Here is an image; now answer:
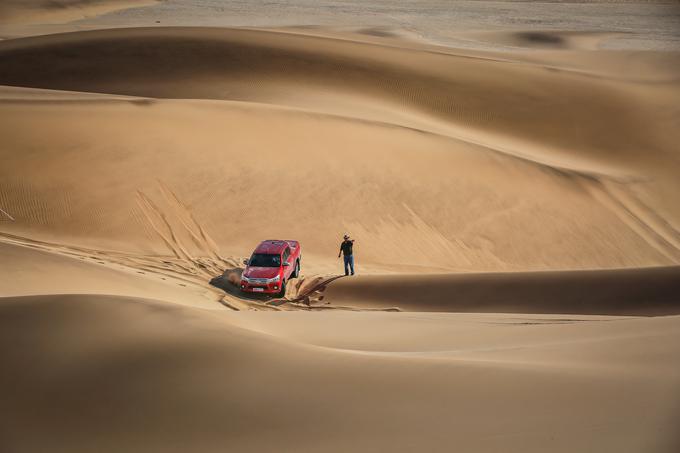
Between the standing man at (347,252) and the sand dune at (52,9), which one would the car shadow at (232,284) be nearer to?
the standing man at (347,252)

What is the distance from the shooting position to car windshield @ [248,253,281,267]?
1711cm

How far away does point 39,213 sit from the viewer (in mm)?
20641

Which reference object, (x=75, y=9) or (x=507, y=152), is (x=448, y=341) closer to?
(x=507, y=152)

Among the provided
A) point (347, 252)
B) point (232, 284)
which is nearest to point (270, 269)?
point (232, 284)

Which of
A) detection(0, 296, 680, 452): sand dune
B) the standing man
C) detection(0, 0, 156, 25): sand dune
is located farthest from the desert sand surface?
detection(0, 0, 156, 25): sand dune

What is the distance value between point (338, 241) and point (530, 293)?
6885mm

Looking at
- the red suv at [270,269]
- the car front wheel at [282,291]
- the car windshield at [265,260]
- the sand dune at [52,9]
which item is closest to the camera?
the red suv at [270,269]

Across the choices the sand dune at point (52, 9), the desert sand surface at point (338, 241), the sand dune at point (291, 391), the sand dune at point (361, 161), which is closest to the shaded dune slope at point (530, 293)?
the desert sand surface at point (338, 241)

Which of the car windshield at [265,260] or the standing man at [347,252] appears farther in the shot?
the standing man at [347,252]

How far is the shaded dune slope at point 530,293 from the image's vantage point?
1467 centimetres

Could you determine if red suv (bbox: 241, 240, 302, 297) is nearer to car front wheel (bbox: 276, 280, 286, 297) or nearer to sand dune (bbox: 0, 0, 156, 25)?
car front wheel (bbox: 276, 280, 286, 297)

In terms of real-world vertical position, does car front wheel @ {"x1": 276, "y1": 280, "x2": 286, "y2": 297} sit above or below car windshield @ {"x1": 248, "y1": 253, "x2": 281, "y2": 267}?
below

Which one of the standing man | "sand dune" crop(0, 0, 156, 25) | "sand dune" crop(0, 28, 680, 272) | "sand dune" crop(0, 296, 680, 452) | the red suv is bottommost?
"sand dune" crop(0, 296, 680, 452)

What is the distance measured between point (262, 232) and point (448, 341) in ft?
38.6
